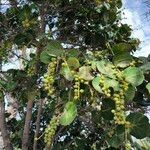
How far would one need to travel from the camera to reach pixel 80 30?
3.97 metres

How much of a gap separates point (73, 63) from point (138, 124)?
404mm

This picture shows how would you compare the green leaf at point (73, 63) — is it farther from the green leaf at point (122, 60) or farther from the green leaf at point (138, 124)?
the green leaf at point (138, 124)

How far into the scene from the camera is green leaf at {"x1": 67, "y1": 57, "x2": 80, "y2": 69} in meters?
1.95

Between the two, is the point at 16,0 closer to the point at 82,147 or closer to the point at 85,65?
the point at 82,147

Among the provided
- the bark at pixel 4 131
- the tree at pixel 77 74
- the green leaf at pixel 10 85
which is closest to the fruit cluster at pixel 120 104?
the tree at pixel 77 74

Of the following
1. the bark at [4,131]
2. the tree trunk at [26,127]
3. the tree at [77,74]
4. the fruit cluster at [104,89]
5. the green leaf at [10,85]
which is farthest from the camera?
the bark at [4,131]

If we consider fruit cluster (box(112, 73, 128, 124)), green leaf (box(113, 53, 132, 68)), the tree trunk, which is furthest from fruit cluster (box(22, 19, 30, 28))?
fruit cluster (box(112, 73, 128, 124))

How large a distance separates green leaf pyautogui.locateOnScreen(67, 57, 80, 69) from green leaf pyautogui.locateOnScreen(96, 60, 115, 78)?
→ 3.7 inches

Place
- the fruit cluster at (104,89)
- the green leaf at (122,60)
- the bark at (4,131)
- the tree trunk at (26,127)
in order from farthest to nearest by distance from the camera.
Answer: the bark at (4,131) < the tree trunk at (26,127) < the green leaf at (122,60) < the fruit cluster at (104,89)

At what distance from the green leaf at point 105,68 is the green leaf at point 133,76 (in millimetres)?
60

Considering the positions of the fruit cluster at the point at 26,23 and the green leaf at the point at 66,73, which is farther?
the fruit cluster at the point at 26,23

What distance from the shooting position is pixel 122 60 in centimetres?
203

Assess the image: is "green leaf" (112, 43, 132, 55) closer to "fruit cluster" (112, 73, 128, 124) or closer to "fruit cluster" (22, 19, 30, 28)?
"fruit cluster" (112, 73, 128, 124)

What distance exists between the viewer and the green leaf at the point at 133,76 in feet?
6.16
